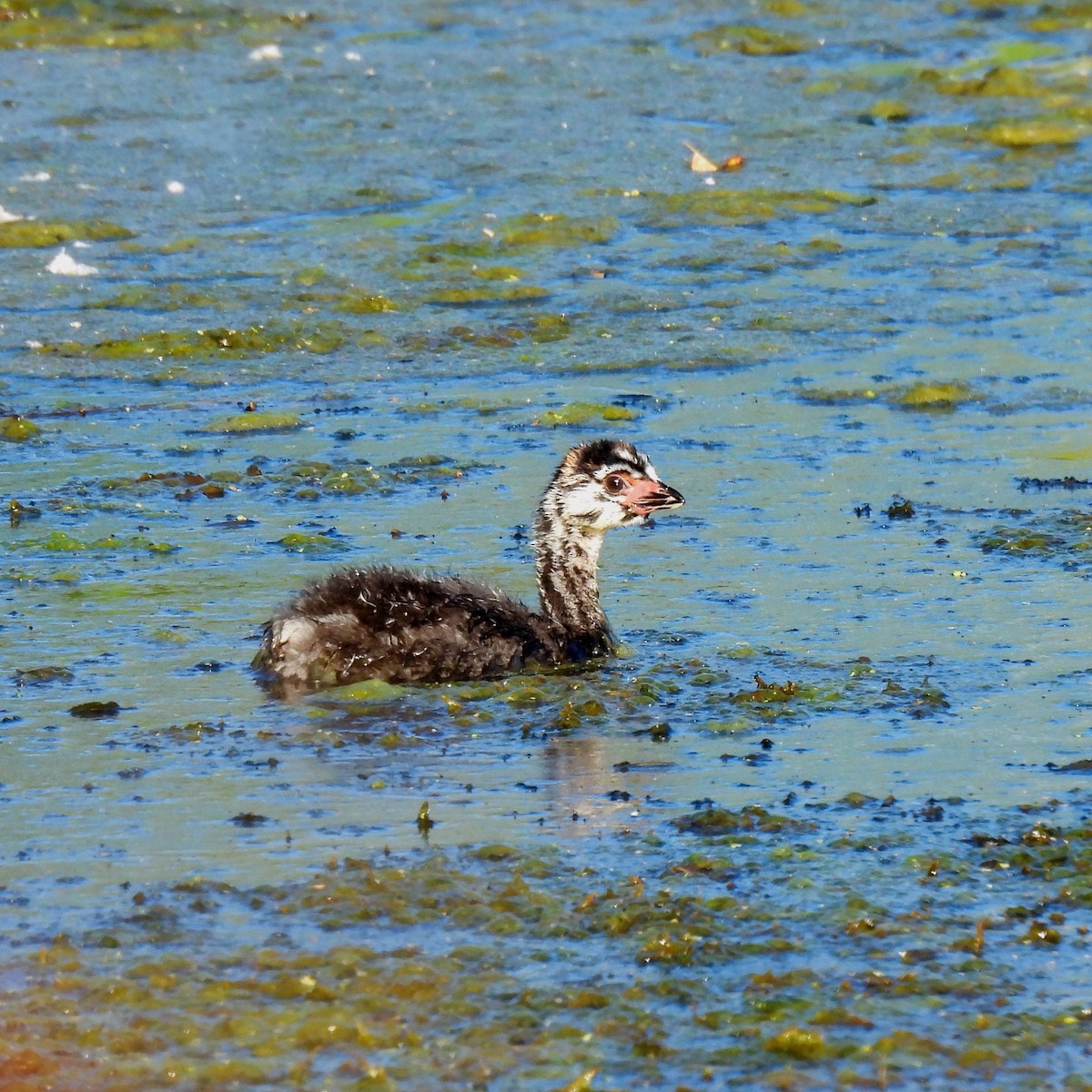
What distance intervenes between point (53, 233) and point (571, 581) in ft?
30.0

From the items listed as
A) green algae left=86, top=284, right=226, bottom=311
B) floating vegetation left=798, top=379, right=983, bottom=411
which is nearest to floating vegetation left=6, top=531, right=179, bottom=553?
floating vegetation left=798, top=379, right=983, bottom=411

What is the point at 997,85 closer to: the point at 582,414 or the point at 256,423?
the point at 582,414

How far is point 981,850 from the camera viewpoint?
24.1 feet

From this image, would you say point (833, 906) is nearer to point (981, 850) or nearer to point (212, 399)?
point (981, 850)

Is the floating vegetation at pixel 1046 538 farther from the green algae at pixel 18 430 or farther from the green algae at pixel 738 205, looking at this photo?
the green algae at pixel 738 205

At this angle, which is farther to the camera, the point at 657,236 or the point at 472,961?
the point at 657,236

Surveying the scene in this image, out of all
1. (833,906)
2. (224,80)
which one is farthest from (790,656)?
(224,80)

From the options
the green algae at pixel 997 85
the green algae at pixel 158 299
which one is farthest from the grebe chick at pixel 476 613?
the green algae at pixel 997 85

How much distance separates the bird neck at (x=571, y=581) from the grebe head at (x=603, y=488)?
0.05m

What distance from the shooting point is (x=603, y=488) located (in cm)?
1052

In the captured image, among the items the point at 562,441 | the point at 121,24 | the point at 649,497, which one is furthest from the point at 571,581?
the point at 121,24

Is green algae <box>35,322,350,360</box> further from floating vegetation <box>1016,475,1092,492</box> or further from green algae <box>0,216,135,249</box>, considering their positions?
floating vegetation <box>1016,475,1092,492</box>

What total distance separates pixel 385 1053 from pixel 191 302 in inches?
421

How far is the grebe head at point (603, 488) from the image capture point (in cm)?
1051
